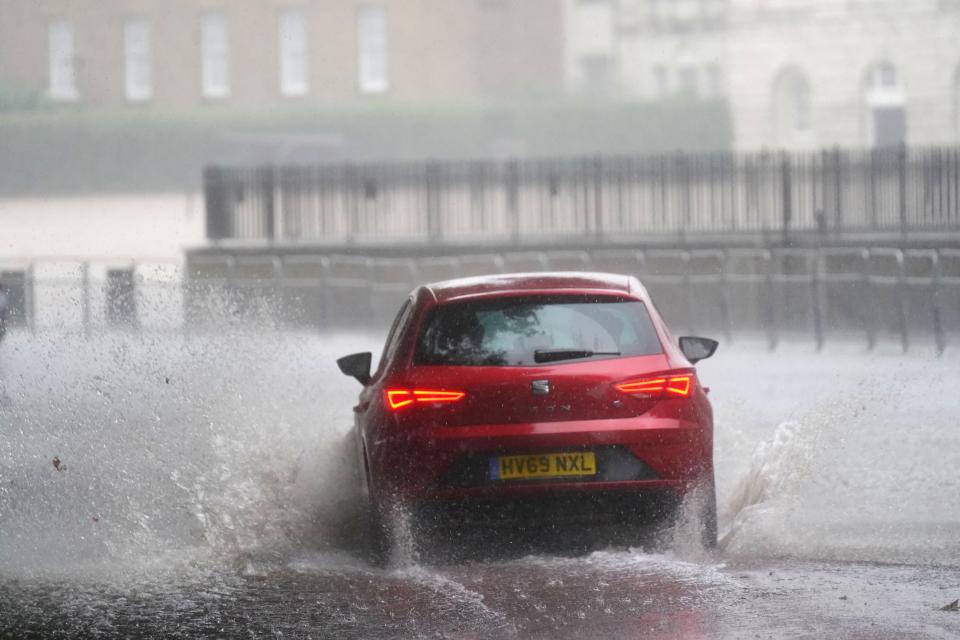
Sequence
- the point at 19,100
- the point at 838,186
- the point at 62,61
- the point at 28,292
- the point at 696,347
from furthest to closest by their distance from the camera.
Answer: the point at 62,61
the point at 19,100
the point at 28,292
the point at 838,186
the point at 696,347

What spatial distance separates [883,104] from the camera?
65.5 m

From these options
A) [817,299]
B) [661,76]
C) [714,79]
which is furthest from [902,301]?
[661,76]

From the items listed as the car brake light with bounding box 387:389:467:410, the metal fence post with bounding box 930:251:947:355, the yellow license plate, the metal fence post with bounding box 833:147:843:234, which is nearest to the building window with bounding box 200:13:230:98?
the metal fence post with bounding box 833:147:843:234

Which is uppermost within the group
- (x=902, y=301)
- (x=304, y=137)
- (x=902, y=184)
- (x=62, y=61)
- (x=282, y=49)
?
(x=282, y=49)

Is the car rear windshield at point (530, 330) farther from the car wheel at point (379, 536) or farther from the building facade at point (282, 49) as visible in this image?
the building facade at point (282, 49)

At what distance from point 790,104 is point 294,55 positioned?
19.7 meters

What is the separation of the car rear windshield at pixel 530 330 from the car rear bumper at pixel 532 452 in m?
0.32

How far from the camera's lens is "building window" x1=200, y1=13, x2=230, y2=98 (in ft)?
237

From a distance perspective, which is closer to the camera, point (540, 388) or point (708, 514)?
point (540, 388)

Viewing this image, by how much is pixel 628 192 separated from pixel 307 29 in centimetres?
4615

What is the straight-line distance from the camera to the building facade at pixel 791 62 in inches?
2500

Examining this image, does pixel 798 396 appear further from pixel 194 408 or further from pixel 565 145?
pixel 565 145

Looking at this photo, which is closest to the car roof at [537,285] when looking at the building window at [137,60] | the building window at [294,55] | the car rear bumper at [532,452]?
the car rear bumper at [532,452]

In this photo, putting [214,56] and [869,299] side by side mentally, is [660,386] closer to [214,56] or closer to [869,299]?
[869,299]
